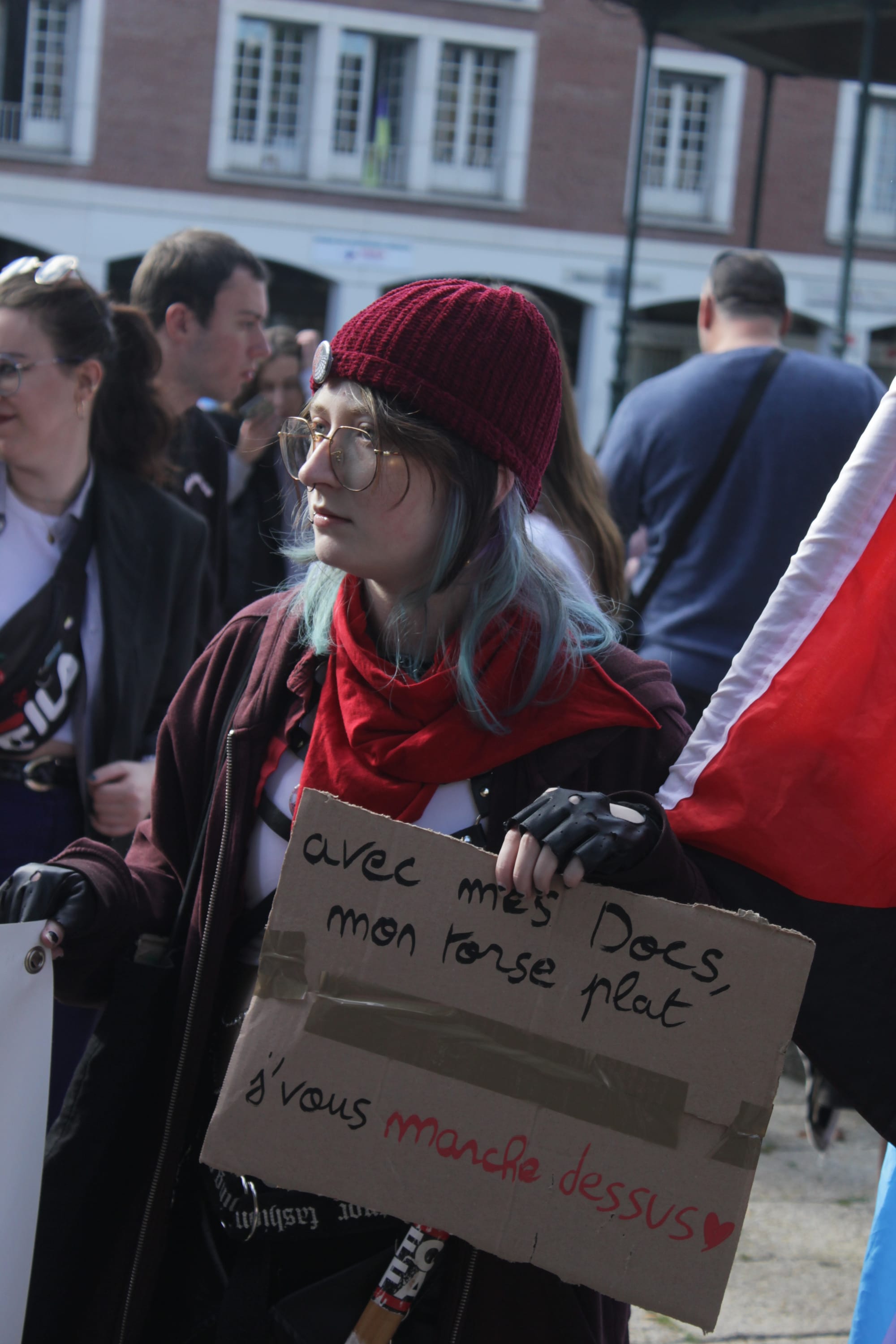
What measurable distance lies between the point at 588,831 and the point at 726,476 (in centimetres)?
232

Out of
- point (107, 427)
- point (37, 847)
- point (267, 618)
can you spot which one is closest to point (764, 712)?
point (267, 618)

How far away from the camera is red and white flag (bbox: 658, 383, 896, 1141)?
1594mm

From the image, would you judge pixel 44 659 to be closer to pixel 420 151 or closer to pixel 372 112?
pixel 420 151

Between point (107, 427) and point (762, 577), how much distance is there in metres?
1.66

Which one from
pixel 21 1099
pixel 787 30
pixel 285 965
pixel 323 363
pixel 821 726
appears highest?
pixel 787 30

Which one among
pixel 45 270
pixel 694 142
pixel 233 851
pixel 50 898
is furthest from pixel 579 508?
pixel 694 142

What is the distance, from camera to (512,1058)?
56.3 inches

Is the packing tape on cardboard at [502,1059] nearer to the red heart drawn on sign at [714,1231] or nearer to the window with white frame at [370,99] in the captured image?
the red heart drawn on sign at [714,1231]

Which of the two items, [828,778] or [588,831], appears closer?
[588,831]

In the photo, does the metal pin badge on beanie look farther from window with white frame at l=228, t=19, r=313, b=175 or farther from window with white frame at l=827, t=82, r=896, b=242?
window with white frame at l=827, t=82, r=896, b=242

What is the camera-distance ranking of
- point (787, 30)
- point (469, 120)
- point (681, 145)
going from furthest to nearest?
1. point (681, 145)
2. point (469, 120)
3. point (787, 30)

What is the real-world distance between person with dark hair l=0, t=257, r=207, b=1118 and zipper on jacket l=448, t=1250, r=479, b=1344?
112 cm

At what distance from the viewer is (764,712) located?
1687 mm

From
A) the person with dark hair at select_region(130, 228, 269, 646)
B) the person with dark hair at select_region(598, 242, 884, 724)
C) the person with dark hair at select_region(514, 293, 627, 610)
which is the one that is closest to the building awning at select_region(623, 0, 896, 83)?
the person with dark hair at select_region(598, 242, 884, 724)
